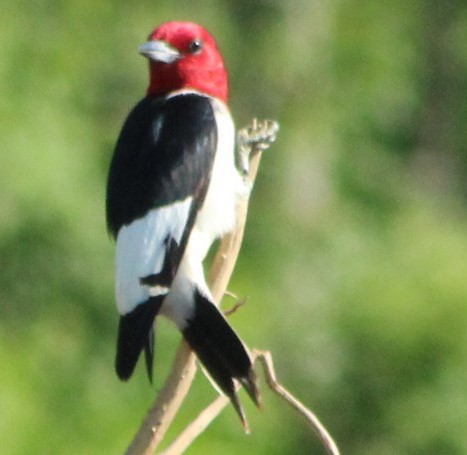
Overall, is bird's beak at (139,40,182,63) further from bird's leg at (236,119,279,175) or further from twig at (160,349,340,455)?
twig at (160,349,340,455)

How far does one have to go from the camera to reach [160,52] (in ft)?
17.4

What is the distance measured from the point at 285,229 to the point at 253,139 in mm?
6817

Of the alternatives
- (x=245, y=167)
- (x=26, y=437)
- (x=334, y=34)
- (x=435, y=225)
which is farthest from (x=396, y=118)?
(x=245, y=167)

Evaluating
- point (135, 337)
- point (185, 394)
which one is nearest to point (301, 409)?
point (185, 394)

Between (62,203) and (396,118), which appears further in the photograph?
(396,118)

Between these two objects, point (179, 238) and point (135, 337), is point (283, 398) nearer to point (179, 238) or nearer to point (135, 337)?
point (135, 337)

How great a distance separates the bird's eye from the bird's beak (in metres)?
0.05

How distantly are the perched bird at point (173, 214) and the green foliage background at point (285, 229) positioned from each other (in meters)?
2.48

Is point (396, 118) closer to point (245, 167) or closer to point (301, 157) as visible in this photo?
point (301, 157)

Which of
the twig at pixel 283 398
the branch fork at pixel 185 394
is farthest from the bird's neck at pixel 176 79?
the twig at pixel 283 398

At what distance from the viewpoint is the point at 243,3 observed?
1327 centimetres

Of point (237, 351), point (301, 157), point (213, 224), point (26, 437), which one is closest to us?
point (237, 351)

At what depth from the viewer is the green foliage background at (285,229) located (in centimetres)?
870

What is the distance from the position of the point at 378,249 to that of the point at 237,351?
6.64 metres
